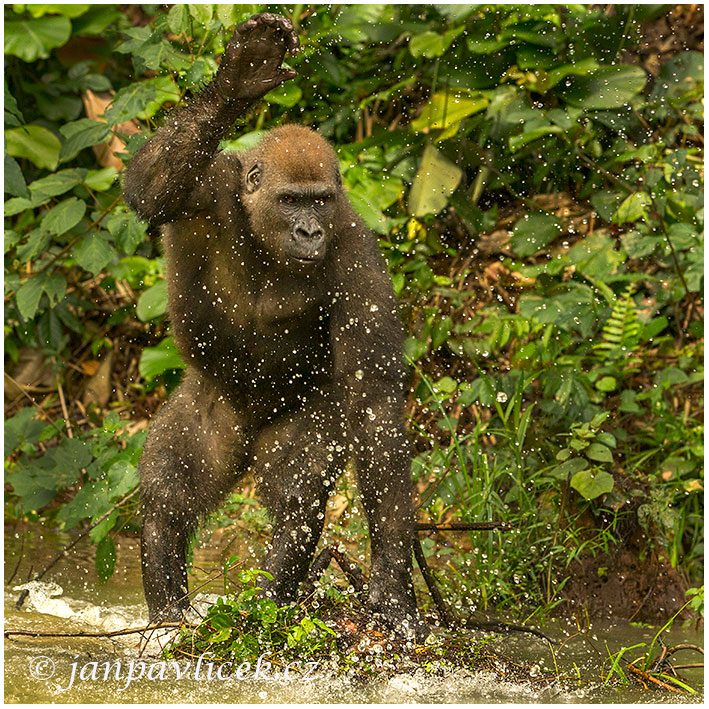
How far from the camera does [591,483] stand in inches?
220

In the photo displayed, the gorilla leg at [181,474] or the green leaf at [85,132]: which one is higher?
the green leaf at [85,132]

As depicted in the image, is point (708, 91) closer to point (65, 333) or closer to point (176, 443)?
point (176, 443)

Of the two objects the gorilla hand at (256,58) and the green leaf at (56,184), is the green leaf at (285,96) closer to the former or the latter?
the green leaf at (56,184)

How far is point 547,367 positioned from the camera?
6227mm

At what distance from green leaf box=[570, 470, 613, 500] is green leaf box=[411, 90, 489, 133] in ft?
7.69

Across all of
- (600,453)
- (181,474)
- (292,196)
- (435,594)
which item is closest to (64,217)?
(181,474)

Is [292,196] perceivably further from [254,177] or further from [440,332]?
[440,332]

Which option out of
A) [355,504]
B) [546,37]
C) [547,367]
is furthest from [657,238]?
[355,504]

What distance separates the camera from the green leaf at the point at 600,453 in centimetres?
557

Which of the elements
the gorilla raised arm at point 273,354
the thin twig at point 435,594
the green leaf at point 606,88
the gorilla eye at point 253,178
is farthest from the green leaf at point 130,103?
the thin twig at point 435,594

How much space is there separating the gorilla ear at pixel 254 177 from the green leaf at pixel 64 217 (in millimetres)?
1718

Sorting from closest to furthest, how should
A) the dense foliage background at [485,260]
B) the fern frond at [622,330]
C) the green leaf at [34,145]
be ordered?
the dense foliage background at [485,260]
the fern frond at [622,330]
the green leaf at [34,145]

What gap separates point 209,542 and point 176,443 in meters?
1.90

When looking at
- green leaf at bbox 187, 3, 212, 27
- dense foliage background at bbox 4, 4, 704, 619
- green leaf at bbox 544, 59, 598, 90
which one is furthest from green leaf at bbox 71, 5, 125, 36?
green leaf at bbox 544, 59, 598, 90
